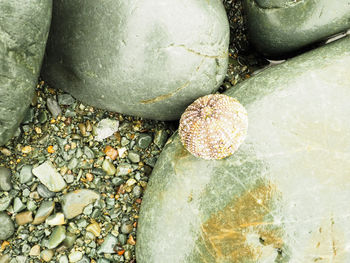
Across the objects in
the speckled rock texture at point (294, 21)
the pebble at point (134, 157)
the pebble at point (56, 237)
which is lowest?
the pebble at point (56, 237)

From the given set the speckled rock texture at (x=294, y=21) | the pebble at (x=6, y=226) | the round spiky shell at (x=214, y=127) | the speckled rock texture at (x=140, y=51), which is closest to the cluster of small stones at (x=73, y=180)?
the pebble at (x=6, y=226)

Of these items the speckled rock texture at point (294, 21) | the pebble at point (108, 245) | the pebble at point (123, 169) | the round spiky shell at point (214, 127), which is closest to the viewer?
the round spiky shell at point (214, 127)

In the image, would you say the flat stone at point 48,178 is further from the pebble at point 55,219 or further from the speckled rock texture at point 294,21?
the speckled rock texture at point 294,21

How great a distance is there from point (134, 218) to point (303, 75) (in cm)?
194

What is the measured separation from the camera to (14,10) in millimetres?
2004

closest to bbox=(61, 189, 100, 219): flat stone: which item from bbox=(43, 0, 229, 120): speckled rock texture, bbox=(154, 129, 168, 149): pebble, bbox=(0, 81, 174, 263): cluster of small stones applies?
bbox=(0, 81, 174, 263): cluster of small stones

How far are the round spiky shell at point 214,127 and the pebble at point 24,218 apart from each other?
1626 millimetres

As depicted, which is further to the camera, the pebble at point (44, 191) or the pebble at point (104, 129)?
the pebble at point (104, 129)

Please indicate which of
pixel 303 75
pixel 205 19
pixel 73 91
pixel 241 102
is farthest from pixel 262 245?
pixel 73 91

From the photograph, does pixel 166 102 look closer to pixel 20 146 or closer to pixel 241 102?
pixel 241 102

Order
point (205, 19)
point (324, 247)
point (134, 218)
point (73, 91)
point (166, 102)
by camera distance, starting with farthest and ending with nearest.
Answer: point (134, 218) < point (73, 91) < point (166, 102) < point (205, 19) < point (324, 247)

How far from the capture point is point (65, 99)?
131 inches

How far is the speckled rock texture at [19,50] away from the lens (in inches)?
79.6

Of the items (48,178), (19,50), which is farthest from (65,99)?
(19,50)
